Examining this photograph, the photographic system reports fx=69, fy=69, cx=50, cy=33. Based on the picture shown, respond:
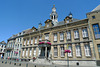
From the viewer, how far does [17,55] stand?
32.7 meters

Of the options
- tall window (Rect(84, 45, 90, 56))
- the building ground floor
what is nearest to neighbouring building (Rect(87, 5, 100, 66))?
the building ground floor

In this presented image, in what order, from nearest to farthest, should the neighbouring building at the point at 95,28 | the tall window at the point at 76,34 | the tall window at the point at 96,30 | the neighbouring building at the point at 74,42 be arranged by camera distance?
the neighbouring building at the point at 95,28, the neighbouring building at the point at 74,42, the tall window at the point at 96,30, the tall window at the point at 76,34

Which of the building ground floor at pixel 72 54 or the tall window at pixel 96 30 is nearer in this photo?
the building ground floor at pixel 72 54

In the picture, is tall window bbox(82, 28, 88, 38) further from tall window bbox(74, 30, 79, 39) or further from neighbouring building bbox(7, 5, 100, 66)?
tall window bbox(74, 30, 79, 39)

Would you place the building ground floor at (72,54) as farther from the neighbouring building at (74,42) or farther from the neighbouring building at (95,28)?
the neighbouring building at (95,28)

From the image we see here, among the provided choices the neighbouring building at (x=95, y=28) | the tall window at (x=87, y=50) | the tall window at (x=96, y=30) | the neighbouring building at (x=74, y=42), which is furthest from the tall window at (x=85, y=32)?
the tall window at (x=87, y=50)

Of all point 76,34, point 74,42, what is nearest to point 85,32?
point 76,34

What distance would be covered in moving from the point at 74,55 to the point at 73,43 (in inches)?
124

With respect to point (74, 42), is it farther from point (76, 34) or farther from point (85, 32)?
point (85, 32)

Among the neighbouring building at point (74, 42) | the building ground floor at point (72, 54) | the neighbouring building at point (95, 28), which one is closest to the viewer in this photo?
the neighbouring building at point (95, 28)

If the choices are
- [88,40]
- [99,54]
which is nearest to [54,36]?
[88,40]

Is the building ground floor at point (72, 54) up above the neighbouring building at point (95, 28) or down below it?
below

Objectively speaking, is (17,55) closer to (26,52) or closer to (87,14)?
(26,52)

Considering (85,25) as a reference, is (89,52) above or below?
below
